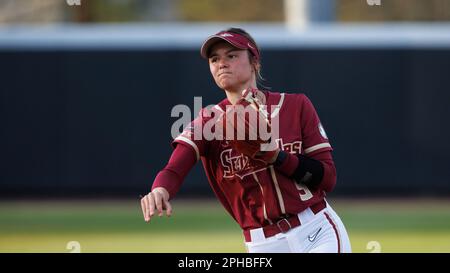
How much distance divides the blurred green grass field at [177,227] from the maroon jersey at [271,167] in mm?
4554

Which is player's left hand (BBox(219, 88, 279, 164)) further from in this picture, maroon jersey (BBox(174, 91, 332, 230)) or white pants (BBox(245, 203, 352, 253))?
white pants (BBox(245, 203, 352, 253))

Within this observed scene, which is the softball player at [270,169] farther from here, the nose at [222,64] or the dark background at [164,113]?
the dark background at [164,113]

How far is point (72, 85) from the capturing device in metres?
14.6

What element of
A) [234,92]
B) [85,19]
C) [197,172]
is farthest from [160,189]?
[85,19]

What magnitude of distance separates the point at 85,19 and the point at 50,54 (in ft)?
6.87

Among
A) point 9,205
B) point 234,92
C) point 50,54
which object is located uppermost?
point 50,54

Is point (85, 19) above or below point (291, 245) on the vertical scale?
above

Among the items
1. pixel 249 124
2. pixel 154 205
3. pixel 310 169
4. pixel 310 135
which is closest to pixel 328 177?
pixel 310 169

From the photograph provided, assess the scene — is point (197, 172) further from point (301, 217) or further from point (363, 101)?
point (301, 217)

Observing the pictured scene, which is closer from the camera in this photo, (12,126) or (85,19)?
(12,126)

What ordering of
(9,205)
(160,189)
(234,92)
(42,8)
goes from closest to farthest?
(160,189)
(234,92)
(9,205)
(42,8)

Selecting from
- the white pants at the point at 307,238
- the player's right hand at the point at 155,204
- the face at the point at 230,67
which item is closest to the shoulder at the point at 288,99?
the face at the point at 230,67

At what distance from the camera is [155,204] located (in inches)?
159

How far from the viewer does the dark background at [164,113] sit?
14.3 m
